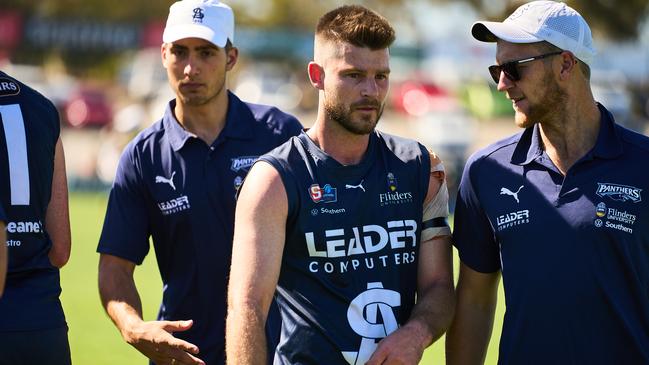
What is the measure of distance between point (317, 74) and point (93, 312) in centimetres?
876

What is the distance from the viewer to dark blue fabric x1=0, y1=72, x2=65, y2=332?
4789 mm

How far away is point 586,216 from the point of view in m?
4.79

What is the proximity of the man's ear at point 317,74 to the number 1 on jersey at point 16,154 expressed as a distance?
123cm

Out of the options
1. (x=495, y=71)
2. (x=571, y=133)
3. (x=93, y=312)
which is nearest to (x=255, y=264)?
(x=495, y=71)

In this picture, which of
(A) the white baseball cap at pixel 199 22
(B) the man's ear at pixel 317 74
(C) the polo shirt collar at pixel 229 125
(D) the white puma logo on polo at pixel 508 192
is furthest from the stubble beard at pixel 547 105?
(A) the white baseball cap at pixel 199 22

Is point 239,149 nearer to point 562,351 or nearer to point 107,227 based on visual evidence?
point 107,227

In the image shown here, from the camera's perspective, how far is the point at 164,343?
5336 mm

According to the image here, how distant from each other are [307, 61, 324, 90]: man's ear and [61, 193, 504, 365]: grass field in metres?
5.75

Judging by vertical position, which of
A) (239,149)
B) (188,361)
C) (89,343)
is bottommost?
(89,343)

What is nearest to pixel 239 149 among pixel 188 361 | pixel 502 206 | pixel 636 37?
pixel 188 361

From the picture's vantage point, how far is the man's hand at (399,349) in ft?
15.1

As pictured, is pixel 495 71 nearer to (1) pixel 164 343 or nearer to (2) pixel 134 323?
(1) pixel 164 343

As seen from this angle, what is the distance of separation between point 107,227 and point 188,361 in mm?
985

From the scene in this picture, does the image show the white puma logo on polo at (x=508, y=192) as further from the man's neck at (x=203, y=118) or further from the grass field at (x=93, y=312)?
the grass field at (x=93, y=312)
